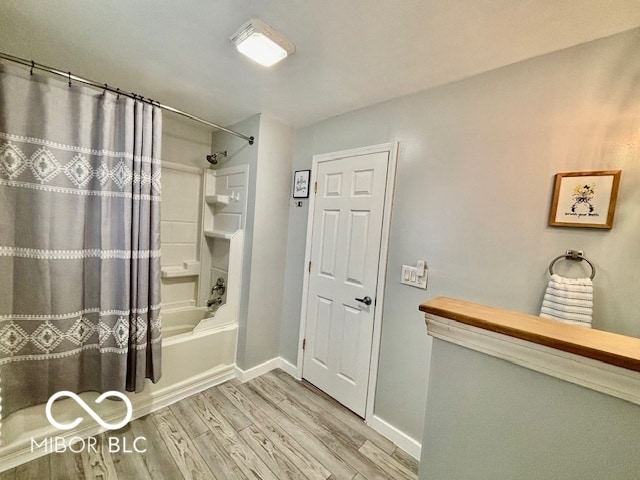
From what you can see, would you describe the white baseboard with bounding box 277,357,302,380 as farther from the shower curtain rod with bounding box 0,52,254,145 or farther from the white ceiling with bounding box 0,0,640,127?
the white ceiling with bounding box 0,0,640,127

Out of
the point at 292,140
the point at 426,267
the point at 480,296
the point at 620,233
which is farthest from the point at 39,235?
the point at 620,233

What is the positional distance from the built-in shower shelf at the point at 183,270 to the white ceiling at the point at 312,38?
1593 mm

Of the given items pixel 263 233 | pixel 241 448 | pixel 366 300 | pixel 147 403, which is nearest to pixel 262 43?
pixel 263 233

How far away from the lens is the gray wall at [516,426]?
523 millimetres

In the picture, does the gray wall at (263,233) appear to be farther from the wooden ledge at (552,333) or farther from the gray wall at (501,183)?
the wooden ledge at (552,333)

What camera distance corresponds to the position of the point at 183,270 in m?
2.54

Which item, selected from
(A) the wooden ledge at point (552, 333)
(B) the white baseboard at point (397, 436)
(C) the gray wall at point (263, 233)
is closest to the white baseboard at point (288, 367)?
(C) the gray wall at point (263, 233)

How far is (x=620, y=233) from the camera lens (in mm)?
1019

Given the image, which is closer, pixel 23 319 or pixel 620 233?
pixel 620 233

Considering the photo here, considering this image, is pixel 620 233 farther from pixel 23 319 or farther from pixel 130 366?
pixel 23 319

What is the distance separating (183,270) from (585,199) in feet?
9.91

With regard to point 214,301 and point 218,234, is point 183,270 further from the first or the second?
point 218,234

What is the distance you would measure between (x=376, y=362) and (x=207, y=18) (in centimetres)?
218

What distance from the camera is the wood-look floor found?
1.34 meters
